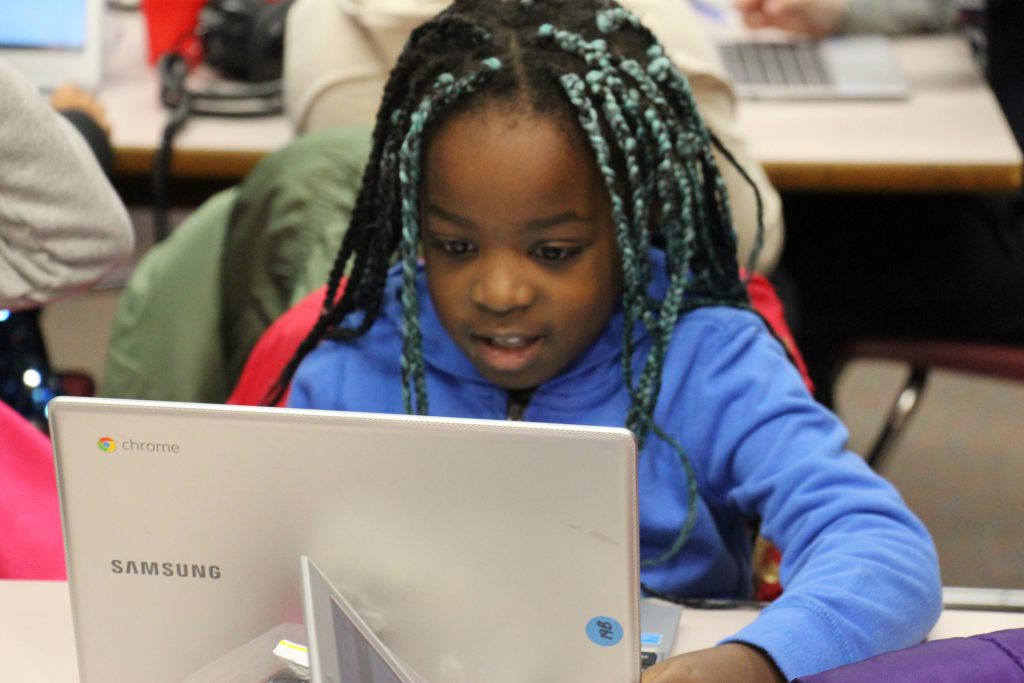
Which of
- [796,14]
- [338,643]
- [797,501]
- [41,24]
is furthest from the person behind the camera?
[796,14]

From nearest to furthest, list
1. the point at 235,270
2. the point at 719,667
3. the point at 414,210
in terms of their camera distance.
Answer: the point at 719,667
the point at 414,210
the point at 235,270

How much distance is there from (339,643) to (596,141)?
1.69 ft

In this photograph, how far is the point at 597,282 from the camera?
1.21 meters

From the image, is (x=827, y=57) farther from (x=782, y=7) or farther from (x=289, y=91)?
(x=289, y=91)

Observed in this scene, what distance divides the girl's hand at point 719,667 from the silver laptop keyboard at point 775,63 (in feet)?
5.31

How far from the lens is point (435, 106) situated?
1188mm

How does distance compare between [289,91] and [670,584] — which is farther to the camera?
[289,91]

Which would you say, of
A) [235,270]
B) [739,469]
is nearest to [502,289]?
[739,469]

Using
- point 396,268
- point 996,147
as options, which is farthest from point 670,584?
point 996,147

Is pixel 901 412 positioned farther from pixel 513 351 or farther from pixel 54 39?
pixel 54 39

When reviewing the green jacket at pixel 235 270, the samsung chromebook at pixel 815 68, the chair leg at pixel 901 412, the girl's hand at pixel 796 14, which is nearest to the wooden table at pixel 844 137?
the samsung chromebook at pixel 815 68

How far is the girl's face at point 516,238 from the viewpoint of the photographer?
3.82 ft

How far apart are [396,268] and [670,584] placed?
383mm

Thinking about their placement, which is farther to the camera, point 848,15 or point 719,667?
point 848,15
